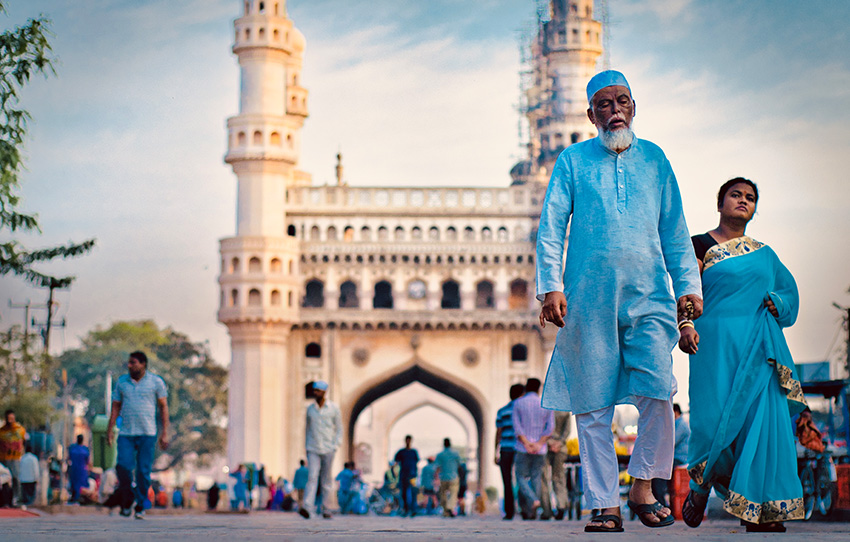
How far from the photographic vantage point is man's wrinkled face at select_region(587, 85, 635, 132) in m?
6.23

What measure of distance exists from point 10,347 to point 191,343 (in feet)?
80.7

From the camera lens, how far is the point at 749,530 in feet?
22.1

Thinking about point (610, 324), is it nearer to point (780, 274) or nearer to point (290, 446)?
point (780, 274)

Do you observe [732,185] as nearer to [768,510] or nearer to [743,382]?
[743,382]

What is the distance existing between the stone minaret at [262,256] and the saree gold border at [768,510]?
33.2 metres

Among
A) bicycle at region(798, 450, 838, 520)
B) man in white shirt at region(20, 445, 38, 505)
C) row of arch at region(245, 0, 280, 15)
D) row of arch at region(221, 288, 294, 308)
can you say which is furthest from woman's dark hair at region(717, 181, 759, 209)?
row of arch at region(245, 0, 280, 15)

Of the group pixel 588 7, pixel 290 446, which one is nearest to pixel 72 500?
pixel 290 446

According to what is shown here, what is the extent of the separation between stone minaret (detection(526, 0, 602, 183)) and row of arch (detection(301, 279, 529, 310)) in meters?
3.79

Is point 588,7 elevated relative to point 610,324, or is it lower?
elevated

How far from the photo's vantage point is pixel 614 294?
5.93 m

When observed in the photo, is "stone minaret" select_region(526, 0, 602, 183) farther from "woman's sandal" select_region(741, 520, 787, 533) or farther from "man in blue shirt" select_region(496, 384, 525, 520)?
"woman's sandal" select_region(741, 520, 787, 533)

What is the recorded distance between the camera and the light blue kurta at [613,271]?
5887 mm

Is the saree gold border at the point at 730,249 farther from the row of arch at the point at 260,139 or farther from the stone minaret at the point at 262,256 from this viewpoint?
the row of arch at the point at 260,139

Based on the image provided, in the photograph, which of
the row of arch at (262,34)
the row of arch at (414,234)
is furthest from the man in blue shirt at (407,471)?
the row of arch at (262,34)
